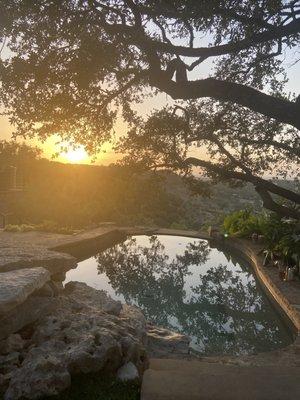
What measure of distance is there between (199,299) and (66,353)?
7.68 metres

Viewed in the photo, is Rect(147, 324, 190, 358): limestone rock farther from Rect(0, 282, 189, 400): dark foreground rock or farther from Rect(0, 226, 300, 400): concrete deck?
Rect(0, 282, 189, 400): dark foreground rock

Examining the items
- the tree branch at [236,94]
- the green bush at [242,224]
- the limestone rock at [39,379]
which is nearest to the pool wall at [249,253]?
the green bush at [242,224]

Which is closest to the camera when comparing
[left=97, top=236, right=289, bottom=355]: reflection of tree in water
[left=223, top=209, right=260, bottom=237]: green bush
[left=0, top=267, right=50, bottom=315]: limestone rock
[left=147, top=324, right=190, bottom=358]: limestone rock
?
[left=0, top=267, right=50, bottom=315]: limestone rock

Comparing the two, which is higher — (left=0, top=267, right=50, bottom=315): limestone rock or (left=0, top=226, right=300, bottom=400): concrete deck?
(left=0, top=267, right=50, bottom=315): limestone rock

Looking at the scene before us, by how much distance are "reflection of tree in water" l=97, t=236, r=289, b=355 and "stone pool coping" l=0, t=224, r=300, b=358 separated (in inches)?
23.3

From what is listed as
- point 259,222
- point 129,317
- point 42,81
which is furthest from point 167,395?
point 259,222

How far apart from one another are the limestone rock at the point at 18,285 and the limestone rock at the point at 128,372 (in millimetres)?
1641

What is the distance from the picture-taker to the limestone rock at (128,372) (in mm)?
4715

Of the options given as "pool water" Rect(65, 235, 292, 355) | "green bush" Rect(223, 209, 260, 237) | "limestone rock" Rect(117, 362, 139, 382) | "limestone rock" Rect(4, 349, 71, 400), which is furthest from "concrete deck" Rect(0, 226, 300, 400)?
"green bush" Rect(223, 209, 260, 237)

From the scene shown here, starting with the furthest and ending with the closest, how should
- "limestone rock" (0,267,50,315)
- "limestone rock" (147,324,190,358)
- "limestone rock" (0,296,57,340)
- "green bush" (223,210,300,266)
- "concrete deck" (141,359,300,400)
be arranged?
"green bush" (223,210,300,266), "limestone rock" (147,324,190,358), "limestone rock" (0,296,57,340), "limestone rock" (0,267,50,315), "concrete deck" (141,359,300,400)

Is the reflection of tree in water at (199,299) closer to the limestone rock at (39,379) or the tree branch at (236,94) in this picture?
the limestone rock at (39,379)

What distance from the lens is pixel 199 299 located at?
11.8 metres

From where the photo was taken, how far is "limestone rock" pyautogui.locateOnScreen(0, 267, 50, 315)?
4.91 m

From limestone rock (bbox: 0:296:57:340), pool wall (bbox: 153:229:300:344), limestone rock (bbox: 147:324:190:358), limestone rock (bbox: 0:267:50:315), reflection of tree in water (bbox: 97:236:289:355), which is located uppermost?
limestone rock (bbox: 0:267:50:315)
